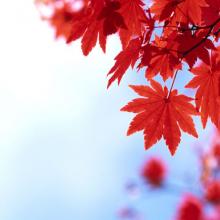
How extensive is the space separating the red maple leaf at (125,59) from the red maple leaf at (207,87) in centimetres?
35

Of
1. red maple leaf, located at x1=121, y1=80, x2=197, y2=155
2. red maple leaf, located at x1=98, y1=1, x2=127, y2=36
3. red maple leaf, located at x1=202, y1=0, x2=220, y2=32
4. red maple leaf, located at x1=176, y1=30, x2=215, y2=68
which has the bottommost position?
red maple leaf, located at x1=121, y1=80, x2=197, y2=155

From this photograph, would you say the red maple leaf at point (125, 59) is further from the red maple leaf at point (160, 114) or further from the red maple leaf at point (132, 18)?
the red maple leaf at point (160, 114)

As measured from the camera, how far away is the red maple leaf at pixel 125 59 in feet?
5.94

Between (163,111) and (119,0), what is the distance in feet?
2.14

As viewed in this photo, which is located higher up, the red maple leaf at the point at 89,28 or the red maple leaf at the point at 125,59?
the red maple leaf at the point at 89,28

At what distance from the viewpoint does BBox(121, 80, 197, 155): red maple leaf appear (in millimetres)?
1944

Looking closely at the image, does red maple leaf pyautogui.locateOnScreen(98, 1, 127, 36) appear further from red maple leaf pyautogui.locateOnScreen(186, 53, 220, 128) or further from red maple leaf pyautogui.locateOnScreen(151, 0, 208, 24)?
red maple leaf pyautogui.locateOnScreen(186, 53, 220, 128)

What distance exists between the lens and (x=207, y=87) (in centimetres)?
199

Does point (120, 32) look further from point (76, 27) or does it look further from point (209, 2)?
point (209, 2)

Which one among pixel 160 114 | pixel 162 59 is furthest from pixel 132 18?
pixel 160 114

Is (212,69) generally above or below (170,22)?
below

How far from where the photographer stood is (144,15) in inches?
73.4

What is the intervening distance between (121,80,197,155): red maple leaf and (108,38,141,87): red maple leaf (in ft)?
0.71

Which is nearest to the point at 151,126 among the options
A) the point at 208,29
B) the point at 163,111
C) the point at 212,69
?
the point at 163,111
